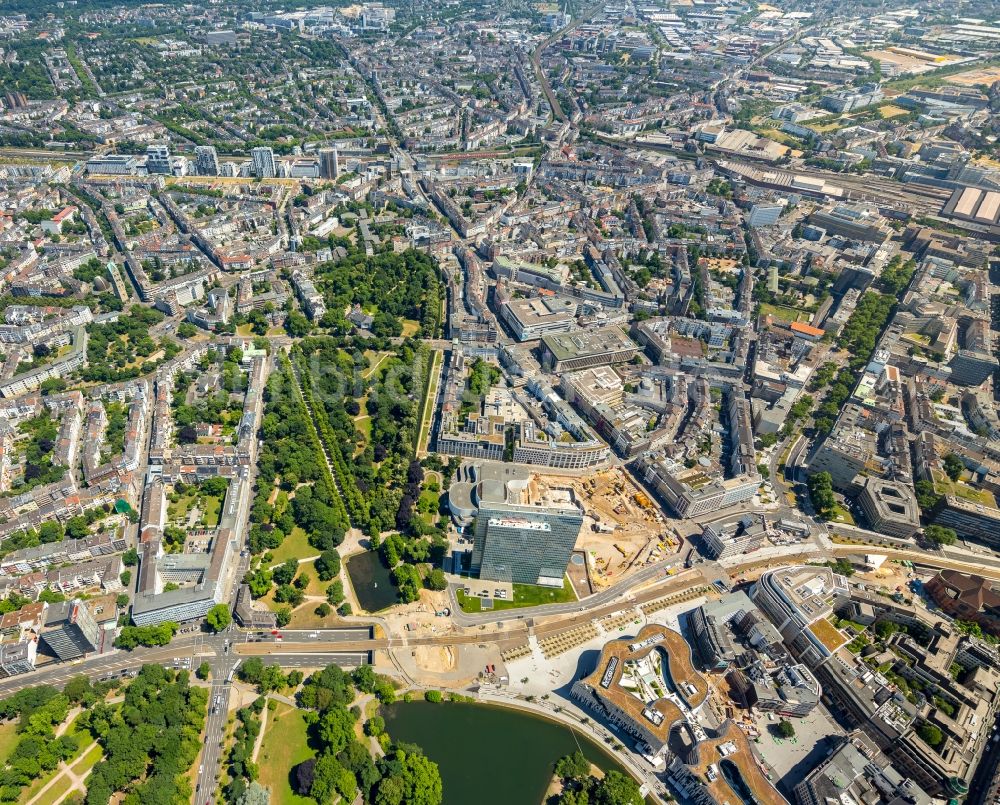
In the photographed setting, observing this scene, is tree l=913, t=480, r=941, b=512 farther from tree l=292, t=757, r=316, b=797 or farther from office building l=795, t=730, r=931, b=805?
tree l=292, t=757, r=316, b=797

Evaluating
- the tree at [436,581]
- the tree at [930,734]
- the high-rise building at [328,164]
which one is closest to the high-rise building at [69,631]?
the tree at [436,581]

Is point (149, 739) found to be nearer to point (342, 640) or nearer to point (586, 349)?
point (342, 640)

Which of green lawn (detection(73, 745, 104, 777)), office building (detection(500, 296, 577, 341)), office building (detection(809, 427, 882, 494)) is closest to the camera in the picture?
green lawn (detection(73, 745, 104, 777))

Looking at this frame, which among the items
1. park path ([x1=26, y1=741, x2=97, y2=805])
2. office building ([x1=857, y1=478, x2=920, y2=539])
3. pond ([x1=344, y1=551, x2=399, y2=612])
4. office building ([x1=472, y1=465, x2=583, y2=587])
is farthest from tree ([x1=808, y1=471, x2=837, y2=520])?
park path ([x1=26, y1=741, x2=97, y2=805])

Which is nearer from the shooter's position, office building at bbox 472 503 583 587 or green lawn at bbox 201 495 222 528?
office building at bbox 472 503 583 587

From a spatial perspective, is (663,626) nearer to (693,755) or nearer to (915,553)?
(693,755)
